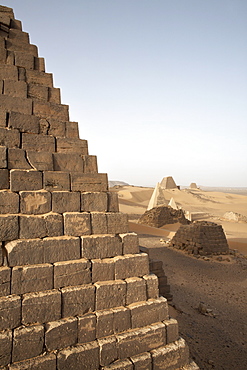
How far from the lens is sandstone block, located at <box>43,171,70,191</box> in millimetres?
3465

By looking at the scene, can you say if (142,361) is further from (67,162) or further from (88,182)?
(67,162)

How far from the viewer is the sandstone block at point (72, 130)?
4.16 m

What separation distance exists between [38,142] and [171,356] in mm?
3693

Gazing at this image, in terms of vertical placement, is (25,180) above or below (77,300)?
above

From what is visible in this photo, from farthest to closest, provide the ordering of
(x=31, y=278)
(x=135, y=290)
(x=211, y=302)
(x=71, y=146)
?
(x=211, y=302), (x=71, y=146), (x=135, y=290), (x=31, y=278)

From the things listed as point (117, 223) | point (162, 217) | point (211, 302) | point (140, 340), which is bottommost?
point (211, 302)

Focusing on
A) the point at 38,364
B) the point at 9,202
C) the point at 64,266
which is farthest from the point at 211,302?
the point at 9,202

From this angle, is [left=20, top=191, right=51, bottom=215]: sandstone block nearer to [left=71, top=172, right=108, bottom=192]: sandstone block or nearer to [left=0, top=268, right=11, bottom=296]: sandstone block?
[left=71, top=172, right=108, bottom=192]: sandstone block

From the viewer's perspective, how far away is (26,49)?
15.2 feet

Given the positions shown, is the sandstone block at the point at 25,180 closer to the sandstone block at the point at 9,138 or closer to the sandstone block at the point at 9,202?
the sandstone block at the point at 9,202

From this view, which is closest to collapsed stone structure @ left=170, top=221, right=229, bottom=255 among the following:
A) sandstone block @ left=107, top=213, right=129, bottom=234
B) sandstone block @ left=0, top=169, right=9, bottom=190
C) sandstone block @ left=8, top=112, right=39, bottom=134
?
sandstone block @ left=107, top=213, right=129, bottom=234

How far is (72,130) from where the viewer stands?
420 cm

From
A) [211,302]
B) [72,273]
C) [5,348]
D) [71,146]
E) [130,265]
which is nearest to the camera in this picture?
[5,348]

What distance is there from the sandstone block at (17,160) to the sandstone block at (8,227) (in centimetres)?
78
